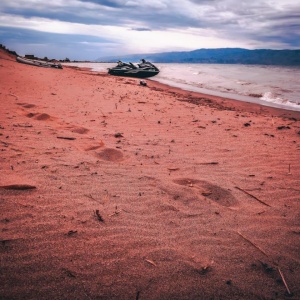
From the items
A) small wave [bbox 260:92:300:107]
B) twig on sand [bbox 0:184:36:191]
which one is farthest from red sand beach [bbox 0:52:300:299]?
small wave [bbox 260:92:300:107]

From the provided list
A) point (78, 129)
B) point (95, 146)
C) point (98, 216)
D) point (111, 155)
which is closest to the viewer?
point (98, 216)

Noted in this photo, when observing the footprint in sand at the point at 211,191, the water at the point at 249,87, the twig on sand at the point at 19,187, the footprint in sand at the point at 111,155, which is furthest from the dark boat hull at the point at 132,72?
the twig on sand at the point at 19,187

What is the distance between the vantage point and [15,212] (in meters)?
2.44

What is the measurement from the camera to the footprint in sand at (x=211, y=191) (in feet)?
10.2

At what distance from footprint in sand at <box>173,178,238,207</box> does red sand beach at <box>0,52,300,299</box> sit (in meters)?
0.01

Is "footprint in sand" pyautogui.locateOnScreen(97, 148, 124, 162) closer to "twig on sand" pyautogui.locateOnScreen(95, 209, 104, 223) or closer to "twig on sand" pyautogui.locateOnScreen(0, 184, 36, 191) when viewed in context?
Result: "twig on sand" pyautogui.locateOnScreen(0, 184, 36, 191)

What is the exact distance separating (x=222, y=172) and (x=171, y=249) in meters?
2.00

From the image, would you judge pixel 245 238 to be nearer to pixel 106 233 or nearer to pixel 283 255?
pixel 283 255

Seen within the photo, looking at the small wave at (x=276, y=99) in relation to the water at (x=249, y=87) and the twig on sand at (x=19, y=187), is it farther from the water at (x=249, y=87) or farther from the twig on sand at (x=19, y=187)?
the twig on sand at (x=19, y=187)

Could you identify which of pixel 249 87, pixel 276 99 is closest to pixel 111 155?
pixel 276 99

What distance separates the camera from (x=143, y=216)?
8.75 feet

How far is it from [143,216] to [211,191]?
113cm

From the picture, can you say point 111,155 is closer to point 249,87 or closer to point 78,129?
point 78,129

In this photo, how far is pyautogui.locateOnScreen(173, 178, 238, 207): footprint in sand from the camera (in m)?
3.12
